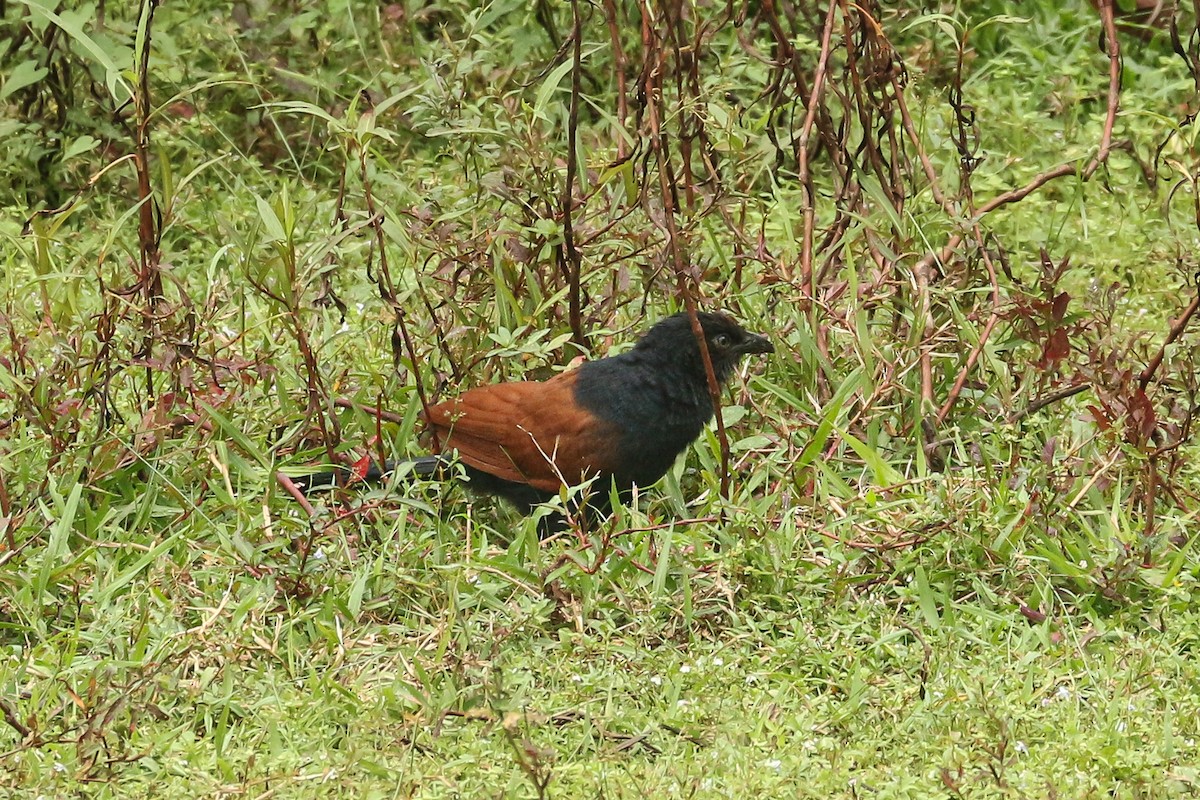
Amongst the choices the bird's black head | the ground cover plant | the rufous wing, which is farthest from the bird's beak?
the rufous wing

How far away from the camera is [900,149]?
584cm

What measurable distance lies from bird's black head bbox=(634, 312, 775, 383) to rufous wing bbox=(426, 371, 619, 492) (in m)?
0.30

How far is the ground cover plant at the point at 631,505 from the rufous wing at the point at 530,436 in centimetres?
15

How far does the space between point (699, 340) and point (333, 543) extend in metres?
1.17

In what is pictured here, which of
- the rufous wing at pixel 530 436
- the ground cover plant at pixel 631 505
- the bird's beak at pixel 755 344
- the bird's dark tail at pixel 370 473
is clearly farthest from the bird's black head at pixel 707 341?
the bird's dark tail at pixel 370 473

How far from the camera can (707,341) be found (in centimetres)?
511

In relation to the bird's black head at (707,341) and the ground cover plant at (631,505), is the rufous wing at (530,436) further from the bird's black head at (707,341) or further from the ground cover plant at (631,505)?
the bird's black head at (707,341)

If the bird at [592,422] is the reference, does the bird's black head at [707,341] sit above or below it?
above

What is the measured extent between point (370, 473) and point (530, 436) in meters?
0.49

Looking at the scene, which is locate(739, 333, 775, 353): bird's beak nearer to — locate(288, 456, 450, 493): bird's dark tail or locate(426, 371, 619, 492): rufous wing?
locate(426, 371, 619, 492): rufous wing

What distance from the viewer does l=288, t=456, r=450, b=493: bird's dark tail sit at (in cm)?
487

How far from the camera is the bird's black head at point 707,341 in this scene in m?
5.09

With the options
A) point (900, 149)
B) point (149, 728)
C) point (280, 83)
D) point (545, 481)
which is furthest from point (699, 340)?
point (280, 83)

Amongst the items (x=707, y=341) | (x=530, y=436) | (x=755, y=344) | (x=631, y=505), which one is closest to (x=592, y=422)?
(x=530, y=436)
